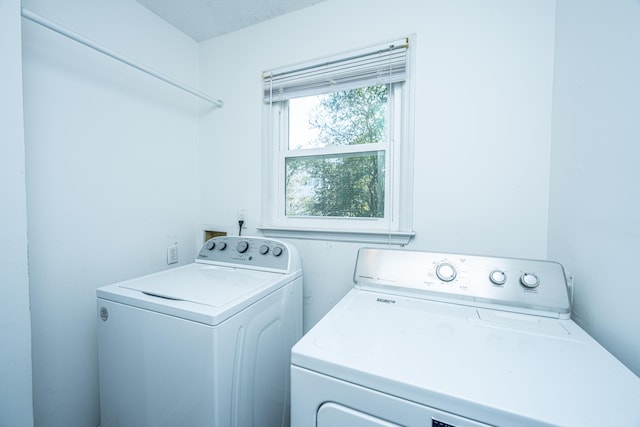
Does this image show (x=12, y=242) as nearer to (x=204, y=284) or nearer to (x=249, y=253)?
(x=204, y=284)

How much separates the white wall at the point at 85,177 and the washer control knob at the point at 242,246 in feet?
1.82

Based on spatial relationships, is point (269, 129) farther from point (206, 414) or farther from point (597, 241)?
point (597, 241)

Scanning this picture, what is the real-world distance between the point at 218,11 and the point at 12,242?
152cm

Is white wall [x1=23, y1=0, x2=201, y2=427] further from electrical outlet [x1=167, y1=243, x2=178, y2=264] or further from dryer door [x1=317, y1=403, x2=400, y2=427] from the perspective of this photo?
dryer door [x1=317, y1=403, x2=400, y2=427]


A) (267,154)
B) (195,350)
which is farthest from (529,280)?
(267,154)

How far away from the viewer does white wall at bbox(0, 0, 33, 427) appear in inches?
34.1

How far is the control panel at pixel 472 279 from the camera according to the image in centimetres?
87

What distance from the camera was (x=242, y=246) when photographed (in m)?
1.41

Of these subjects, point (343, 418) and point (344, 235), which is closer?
point (343, 418)

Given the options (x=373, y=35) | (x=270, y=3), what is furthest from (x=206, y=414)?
(x=270, y=3)

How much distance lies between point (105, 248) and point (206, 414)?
988 mm

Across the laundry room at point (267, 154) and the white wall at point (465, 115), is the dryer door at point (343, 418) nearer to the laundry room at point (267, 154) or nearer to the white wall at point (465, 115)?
the laundry room at point (267, 154)

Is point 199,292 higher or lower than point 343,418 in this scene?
higher

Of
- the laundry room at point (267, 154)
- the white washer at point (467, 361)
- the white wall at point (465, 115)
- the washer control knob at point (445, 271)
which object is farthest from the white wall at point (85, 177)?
the washer control knob at point (445, 271)
